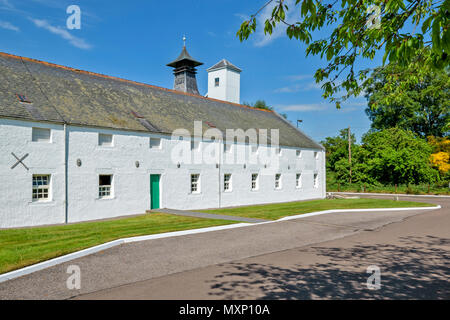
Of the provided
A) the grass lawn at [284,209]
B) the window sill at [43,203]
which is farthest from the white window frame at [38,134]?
the grass lawn at [284,209]

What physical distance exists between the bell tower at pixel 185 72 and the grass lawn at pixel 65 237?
80.8 feet

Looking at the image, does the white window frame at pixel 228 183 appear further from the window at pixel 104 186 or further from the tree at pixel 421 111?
the tree at pixel 421 111

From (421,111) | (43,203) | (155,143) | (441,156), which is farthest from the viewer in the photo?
A: (421,111)

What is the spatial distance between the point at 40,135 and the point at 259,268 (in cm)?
1300

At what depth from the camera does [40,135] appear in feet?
51.4

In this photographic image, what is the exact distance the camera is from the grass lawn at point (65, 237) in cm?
850

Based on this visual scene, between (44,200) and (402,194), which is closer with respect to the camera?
(44,200)

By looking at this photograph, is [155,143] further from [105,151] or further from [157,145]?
[105,151]

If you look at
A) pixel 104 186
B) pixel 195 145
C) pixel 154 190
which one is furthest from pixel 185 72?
→ pixel 104 186

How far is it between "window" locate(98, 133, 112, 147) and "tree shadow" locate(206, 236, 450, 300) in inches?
485

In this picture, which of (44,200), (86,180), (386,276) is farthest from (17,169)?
(386,276)
